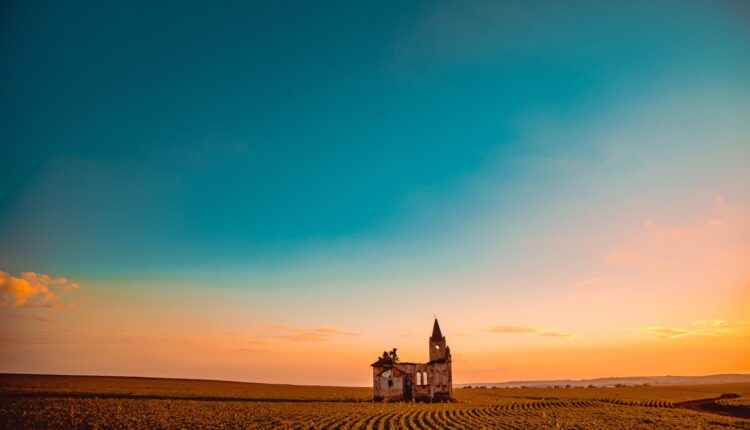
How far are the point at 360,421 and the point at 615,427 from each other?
16237 mm

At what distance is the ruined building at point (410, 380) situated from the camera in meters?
55.1

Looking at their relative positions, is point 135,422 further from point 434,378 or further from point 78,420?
point 434,378

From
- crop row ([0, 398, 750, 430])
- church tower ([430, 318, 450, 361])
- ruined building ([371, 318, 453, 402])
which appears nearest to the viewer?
crop row ([0, 398, 750, 430])

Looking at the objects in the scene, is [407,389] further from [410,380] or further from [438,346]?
[438,346]

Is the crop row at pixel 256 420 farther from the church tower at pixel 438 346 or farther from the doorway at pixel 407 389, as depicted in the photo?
the church tower at pixel 438 346

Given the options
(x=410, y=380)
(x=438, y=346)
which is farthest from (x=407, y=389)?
(x=438, y=346)

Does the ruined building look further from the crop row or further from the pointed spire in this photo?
the crop row

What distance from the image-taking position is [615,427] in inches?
1128

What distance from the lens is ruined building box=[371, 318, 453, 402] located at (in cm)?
5506

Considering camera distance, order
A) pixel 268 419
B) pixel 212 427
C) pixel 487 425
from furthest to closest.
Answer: pixel 268 419
pixel 487 425
pixel 212 427

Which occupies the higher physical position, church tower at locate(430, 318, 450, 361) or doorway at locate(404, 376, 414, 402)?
church tower at locate(430, 318, 450, 361)

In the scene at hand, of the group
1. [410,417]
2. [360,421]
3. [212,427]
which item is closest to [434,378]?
[410,417]

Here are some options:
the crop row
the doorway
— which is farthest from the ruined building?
the crop row

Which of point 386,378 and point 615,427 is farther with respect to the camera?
point 386,378
